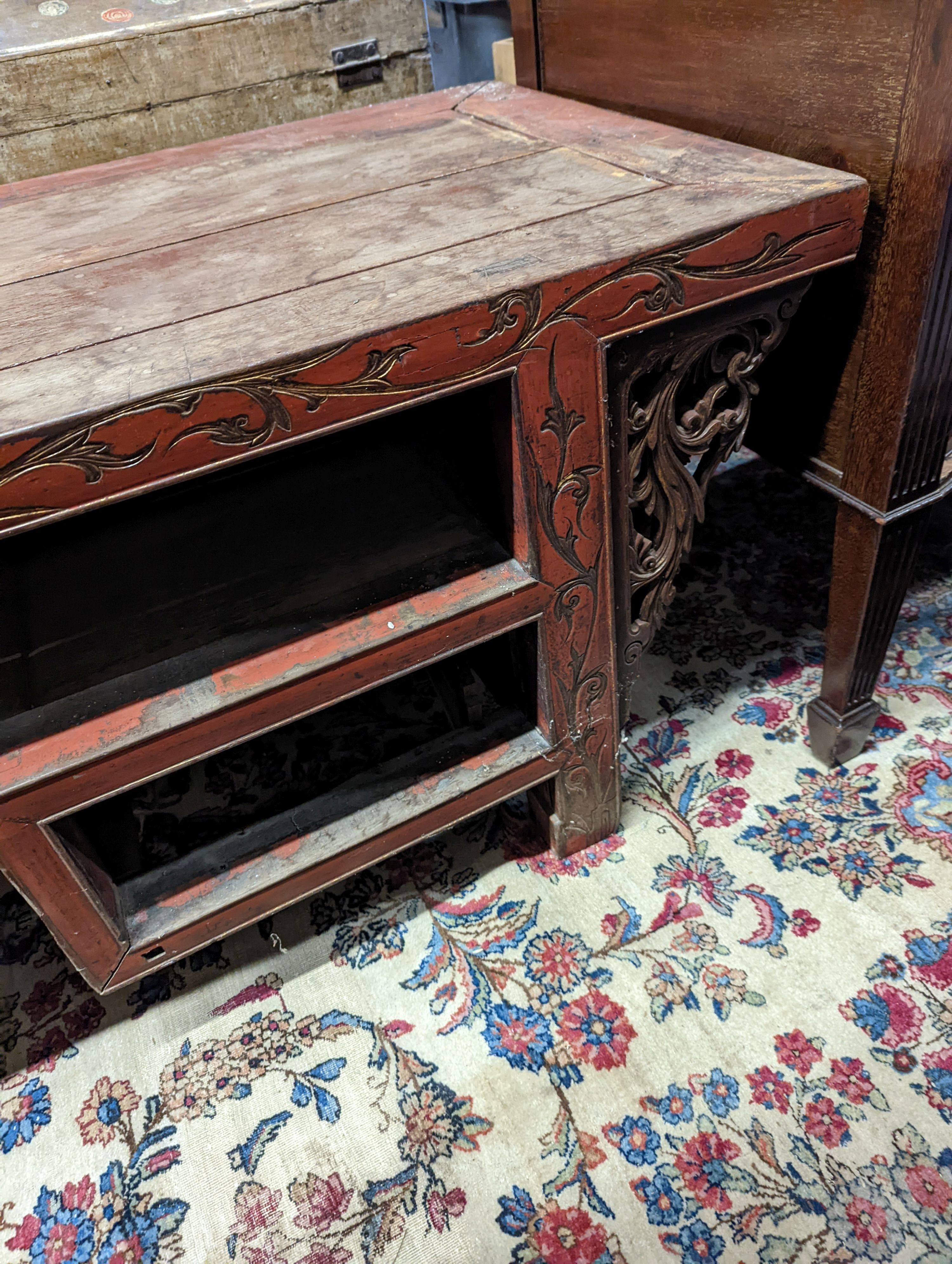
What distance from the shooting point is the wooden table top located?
67cm

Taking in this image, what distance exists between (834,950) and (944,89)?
0.93 meters

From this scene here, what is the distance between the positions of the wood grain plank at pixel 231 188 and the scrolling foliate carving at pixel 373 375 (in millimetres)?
328

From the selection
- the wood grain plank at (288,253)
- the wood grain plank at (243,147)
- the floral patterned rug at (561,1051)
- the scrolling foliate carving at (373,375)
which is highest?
the wood grain plank at (243,147)

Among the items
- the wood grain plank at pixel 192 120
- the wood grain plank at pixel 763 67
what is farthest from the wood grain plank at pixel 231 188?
the wood grain plank at pixel 192 120

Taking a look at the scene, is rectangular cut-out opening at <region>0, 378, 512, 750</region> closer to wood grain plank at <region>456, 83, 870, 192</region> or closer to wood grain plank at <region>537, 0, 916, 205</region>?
wood grain plank at <region>456, 83, 870, 192</region>

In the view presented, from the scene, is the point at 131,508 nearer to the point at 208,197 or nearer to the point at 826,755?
the point at 208,197

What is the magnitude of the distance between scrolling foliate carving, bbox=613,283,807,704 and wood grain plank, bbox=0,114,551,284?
337 mm

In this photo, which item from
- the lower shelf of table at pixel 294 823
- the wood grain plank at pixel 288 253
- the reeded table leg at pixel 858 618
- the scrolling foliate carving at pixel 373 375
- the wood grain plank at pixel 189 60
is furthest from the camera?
the wood grain plank at pixel 189 60

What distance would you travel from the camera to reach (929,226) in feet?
2.63

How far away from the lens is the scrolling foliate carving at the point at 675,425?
84 centimetres

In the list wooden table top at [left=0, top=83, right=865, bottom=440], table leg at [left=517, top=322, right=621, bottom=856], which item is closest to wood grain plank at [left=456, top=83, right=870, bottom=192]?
wooden table top at [left=0, top=83, right=865, bottom=440]

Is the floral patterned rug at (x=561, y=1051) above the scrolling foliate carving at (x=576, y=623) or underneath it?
underneath

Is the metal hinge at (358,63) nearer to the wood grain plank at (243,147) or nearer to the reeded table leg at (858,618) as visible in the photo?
the wood grain plank at (243,147)

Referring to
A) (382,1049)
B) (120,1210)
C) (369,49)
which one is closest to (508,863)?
(382,1049)
